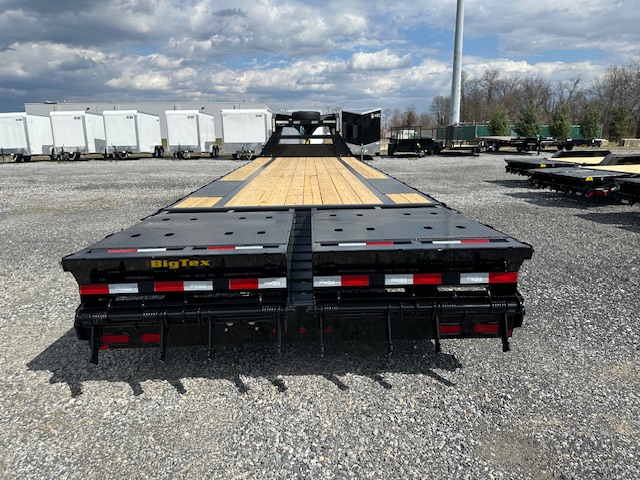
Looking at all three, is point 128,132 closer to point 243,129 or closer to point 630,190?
point 243,129

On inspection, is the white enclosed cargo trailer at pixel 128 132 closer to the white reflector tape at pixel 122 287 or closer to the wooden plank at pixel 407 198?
the wooden plank at pixel 407 198

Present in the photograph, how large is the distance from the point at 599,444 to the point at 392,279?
1.69 meters

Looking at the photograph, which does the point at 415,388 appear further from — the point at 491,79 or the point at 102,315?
the point at 491,79

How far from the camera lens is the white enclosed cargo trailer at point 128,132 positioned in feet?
98.0

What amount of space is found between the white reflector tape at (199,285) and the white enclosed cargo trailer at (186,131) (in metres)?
28.0

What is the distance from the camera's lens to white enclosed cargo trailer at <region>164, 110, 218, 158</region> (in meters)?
29.0

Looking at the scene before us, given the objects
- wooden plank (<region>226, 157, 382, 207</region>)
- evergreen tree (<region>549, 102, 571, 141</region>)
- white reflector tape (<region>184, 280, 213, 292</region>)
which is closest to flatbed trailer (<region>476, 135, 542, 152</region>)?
evergreen tree (<region>549, 102, 571, 141</region>)

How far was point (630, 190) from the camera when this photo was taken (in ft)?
31.2

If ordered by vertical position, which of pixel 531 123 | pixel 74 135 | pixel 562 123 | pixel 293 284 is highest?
pixel 531 123

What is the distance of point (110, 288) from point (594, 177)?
447 inches

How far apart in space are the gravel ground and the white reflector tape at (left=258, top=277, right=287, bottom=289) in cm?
91

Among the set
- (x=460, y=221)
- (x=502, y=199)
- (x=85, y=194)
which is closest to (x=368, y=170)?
(x=460, y=221)

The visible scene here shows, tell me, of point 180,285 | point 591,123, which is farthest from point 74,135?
point 591,123

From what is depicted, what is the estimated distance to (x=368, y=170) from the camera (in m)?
7.77
